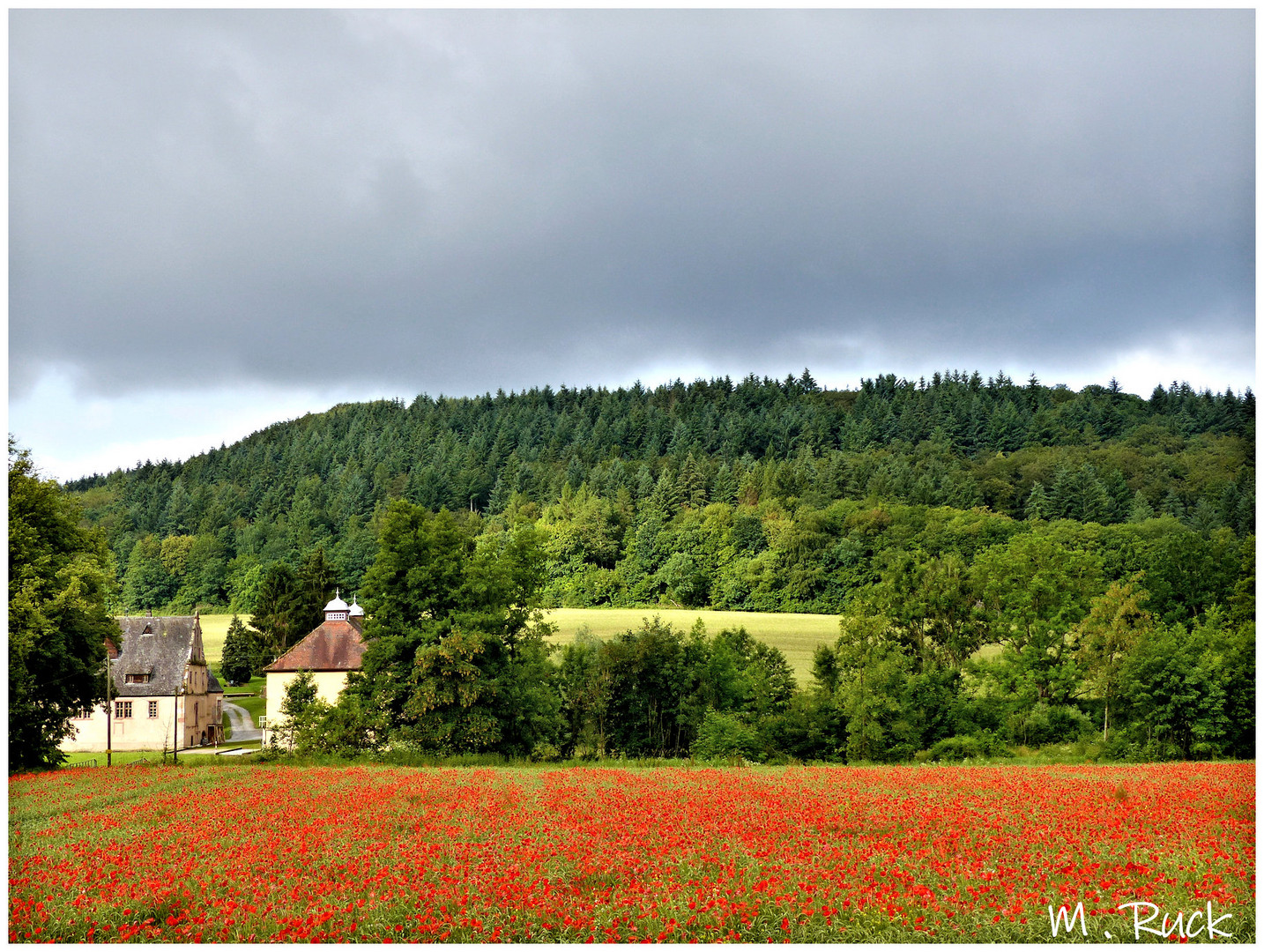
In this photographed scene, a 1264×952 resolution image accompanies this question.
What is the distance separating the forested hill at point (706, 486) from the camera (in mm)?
56969

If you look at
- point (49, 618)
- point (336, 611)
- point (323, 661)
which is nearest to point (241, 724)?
point (336, 611)

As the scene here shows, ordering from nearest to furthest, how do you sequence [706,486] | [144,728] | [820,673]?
[820,673]
[144,728]
[706,486]

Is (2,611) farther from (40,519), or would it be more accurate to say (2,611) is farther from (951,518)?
(951,518)

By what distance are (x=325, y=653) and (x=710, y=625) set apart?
23201mm

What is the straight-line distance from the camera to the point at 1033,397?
366 ft

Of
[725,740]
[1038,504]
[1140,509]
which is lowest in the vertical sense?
[725,740]

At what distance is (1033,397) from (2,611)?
119 meters

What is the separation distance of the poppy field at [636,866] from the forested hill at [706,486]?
2410 centimetres

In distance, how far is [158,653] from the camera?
52.1 meters

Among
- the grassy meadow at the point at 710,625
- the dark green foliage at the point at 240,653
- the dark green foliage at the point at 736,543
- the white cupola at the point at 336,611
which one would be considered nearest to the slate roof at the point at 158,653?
the grassy meadow at the point at 710,625

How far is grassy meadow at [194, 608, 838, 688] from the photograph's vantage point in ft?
136

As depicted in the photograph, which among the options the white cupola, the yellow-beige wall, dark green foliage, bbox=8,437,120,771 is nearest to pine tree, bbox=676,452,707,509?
the white cupola

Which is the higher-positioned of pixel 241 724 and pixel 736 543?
pixel 736 543

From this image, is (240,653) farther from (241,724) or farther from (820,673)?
(820,673)
